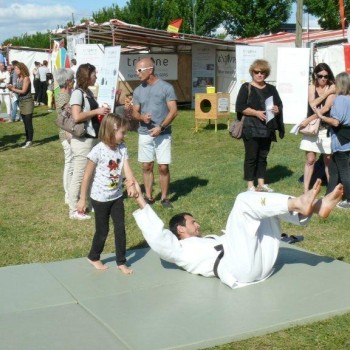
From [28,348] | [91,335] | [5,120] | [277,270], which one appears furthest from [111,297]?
[5,120]

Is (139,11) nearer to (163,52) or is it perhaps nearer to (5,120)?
(163,52)

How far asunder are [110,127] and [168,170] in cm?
287

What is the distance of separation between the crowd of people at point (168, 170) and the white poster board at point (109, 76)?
4.49 metres

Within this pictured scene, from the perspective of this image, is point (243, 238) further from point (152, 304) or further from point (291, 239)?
point (291, 239)

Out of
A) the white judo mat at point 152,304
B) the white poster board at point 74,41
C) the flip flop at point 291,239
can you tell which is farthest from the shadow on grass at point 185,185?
the white poster board at point 74,41

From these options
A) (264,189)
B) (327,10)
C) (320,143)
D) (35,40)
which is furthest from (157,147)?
(35,40)

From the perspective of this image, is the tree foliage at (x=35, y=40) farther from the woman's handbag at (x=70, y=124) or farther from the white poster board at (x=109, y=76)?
the woman's handbag at (x=70, y=124)

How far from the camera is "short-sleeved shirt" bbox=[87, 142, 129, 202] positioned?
544 centimetres

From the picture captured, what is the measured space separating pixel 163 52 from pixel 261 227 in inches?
731

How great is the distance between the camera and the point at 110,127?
5.41 m

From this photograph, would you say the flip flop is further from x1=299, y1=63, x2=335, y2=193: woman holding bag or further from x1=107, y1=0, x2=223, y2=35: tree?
x1=107, y1=0, x2=223, y2=35: tree

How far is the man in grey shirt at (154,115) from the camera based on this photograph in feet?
26.0

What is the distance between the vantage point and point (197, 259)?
522cm

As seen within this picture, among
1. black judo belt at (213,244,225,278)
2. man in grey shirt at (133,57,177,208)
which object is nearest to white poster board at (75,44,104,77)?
man in grey shirt at (133,57,177,208)
